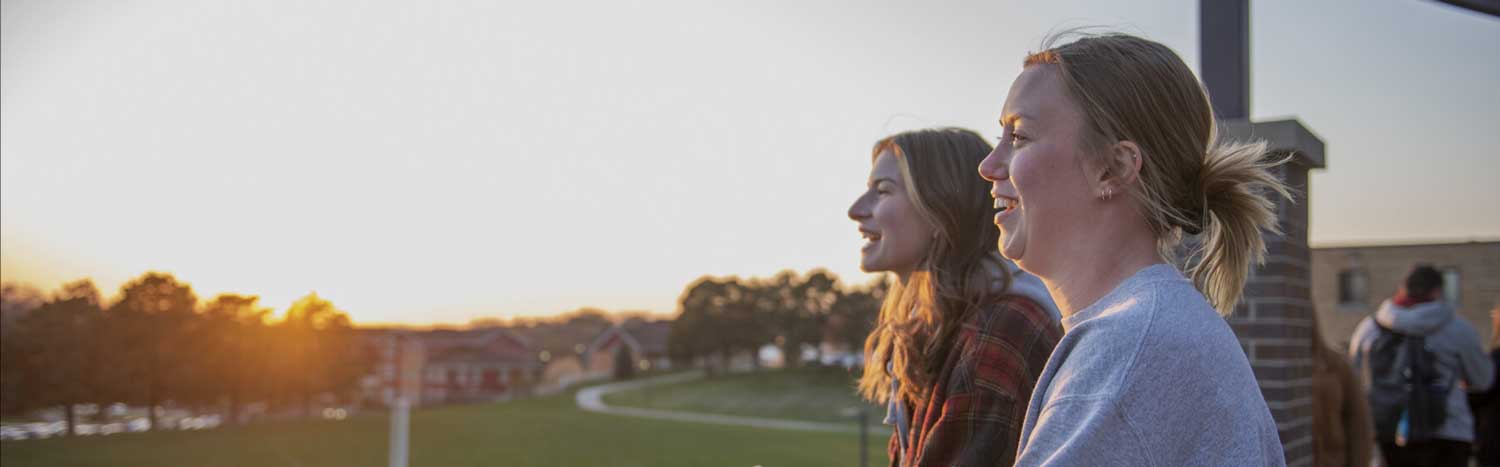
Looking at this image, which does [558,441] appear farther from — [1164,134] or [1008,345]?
[1164,134]

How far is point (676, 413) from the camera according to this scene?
42.0 m

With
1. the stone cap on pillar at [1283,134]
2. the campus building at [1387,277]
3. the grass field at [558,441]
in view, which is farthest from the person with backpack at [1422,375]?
the campus building at [1387,277]

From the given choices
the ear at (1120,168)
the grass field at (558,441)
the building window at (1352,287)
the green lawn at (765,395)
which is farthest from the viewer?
the green lawn at (765,395)

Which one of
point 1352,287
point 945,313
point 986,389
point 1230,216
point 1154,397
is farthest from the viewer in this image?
point 1352,287

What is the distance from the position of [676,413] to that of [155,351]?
127 feet

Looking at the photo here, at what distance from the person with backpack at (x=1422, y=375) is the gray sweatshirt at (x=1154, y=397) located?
469cm

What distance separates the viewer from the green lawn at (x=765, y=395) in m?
39.0

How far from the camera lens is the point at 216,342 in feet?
15.5

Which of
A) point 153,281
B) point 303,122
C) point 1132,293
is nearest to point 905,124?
point 1132,293

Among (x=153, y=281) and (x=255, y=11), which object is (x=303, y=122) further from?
(x=153, y=281)

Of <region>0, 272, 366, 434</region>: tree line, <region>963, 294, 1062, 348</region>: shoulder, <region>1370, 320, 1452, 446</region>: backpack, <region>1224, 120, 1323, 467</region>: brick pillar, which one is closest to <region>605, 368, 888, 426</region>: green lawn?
<region>0, 272, 366, 434</region>: tree line

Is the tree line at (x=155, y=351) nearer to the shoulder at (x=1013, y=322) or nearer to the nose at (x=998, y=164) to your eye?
the shoulder at (x=1013, y=322)

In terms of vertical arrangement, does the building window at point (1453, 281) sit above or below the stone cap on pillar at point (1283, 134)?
below

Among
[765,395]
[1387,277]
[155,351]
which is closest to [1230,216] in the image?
[155,351]
